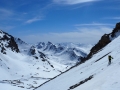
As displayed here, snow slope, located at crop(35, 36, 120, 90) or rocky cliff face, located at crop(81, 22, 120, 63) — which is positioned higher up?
rocky cliff face, located at crop(81, 22, 120, 63)

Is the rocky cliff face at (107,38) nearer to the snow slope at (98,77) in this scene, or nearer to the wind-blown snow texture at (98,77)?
the wind-blown snow texture at (98,77)

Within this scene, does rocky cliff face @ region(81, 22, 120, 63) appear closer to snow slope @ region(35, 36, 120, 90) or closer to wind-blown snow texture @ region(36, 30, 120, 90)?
wind-blown snow texture @ region(36, 30, 120, 90)

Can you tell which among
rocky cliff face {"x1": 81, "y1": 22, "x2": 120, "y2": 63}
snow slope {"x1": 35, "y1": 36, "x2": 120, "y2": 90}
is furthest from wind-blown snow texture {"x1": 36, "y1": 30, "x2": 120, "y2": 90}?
rocky cliff face {"x1": 81, "y1": 22, "x2": 120, "y2": 63}

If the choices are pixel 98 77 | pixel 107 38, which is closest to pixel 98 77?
pixel 98 77

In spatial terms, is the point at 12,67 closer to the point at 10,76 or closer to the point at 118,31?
the point at 10,76

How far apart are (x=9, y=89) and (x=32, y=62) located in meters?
120

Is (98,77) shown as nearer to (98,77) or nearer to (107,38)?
(98,77)

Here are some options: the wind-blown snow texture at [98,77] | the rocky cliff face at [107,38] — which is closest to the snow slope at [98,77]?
the wind-blown snow texture at [98,77]

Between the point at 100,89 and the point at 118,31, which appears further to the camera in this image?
the point at 118,31

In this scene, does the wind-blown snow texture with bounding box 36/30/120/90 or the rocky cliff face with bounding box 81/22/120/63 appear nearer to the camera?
the wind-blown snow texture with bounding box 36/30/120/90

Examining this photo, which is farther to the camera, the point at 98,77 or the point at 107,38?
the point at 107,38

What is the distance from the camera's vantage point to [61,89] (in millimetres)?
33562

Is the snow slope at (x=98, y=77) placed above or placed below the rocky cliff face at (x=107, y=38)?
below

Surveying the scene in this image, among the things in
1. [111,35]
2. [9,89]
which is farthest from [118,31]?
[9,89]
